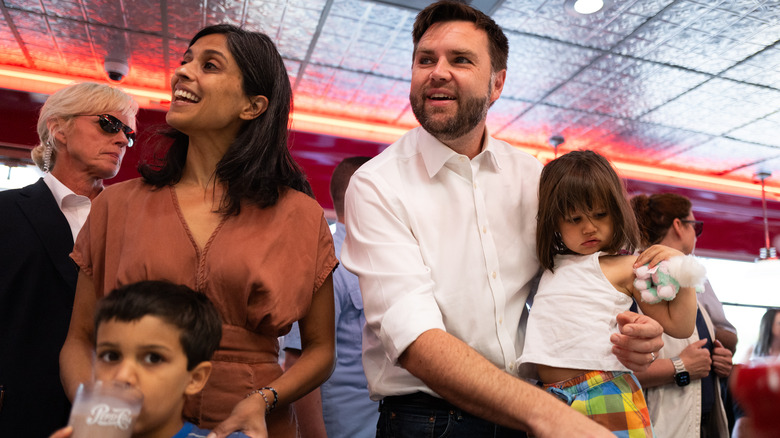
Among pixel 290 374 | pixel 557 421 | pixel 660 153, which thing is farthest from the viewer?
pixel 660 153

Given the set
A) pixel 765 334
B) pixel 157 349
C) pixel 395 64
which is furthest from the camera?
pixel 395 64

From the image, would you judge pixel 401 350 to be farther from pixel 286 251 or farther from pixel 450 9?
pixel 450 9

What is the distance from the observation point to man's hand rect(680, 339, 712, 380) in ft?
7.87

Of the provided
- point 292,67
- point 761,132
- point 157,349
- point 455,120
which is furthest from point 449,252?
point 761,132

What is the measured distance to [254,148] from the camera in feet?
5.35

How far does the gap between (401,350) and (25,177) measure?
5943mm

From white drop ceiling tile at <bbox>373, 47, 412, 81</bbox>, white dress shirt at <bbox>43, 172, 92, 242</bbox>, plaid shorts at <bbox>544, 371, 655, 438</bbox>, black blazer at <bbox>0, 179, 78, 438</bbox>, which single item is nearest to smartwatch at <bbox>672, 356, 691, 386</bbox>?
plaid shorts at <bbox>544, 371, 655, 438</bbox>

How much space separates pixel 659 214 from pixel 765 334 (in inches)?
103

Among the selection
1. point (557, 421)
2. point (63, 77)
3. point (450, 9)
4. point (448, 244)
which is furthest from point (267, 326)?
point (63, 77)

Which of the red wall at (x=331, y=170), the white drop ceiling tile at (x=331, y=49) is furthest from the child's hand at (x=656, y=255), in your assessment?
the white drop ceiling tile at (x=331, y=49)

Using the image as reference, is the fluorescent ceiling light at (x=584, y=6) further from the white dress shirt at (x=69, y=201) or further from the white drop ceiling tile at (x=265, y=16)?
the white dress shirt at (x=69, y=201)

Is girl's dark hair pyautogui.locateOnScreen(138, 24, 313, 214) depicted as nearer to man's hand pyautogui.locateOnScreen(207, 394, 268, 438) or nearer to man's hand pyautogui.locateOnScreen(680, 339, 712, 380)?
man's hand pyautogui.locateOnScreen(207, 394, 268, 438)

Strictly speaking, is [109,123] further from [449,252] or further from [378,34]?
[378,34]

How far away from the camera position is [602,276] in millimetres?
1712
